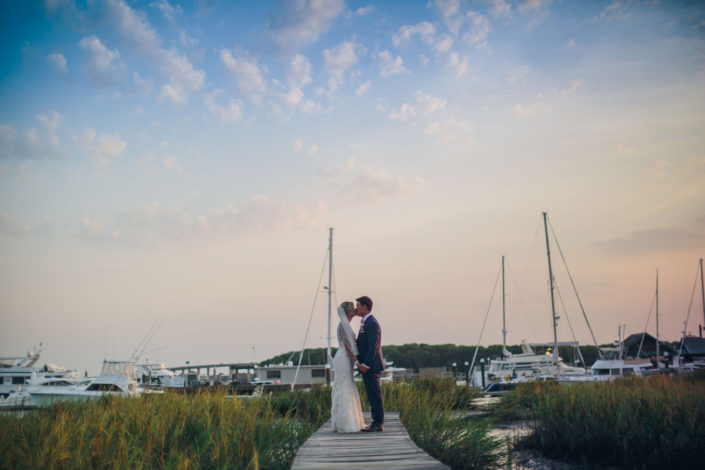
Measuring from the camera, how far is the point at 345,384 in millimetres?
9375

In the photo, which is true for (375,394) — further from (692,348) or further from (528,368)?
(692,348)

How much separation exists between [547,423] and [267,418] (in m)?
7.55

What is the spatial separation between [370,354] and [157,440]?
367 cm

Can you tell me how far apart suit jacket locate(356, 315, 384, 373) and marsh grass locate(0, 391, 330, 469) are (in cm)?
192

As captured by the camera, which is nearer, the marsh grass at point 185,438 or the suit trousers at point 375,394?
the marsh grass at point 185,438

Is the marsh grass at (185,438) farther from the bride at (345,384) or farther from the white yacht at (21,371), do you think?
the white yacht at (21,371)

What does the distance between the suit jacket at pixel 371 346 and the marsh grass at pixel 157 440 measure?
192 cm

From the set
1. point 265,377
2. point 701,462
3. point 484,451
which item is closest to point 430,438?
point 484,451

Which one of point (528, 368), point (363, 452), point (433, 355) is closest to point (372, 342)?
point (363, 452)

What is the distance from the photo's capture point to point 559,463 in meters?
12.1

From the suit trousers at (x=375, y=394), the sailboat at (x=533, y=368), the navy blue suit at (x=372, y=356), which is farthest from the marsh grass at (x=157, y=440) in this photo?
the sailboat at (x=533, y=368)

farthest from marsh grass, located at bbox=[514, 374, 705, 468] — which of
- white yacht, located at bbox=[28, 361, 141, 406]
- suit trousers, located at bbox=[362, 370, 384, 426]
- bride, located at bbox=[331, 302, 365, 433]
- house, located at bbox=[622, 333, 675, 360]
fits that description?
house, located at bbox=[622, 333, 675, 360]

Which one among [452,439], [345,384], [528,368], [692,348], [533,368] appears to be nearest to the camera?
[345,384]

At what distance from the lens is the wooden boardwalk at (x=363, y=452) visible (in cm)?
593
